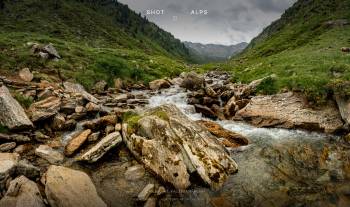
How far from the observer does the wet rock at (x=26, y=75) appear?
25.2 metres

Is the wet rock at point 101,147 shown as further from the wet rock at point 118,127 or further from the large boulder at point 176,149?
the wet rock at point 118,127

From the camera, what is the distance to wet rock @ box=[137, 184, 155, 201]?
11.4 meters

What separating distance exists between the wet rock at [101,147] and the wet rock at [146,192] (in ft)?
11.8

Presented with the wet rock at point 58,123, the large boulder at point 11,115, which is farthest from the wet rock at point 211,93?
the large boulder at point 11,115

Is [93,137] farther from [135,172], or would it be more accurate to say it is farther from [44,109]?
[44,109]

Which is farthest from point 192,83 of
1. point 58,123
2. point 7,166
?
point 7,166

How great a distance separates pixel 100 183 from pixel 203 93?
Result: 1882 centimetres

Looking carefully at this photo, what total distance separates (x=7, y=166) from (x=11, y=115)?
5674 mm

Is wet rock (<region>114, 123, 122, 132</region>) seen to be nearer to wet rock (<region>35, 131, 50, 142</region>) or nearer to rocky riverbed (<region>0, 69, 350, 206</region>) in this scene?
rocky riverbed (<region>0, 69, 350, 206</region>)

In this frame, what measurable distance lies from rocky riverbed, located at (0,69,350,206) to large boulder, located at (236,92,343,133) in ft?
0.21

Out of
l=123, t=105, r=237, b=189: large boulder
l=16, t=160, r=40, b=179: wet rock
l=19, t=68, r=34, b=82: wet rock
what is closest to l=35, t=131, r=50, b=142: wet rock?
l=16, t=160, r=40, b=179: wet rock

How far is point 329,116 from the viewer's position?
1978 centimetres

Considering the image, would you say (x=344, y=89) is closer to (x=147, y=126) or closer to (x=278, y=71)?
(x=278, y=71)

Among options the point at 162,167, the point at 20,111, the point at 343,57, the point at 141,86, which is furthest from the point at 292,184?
the point at 141,86
